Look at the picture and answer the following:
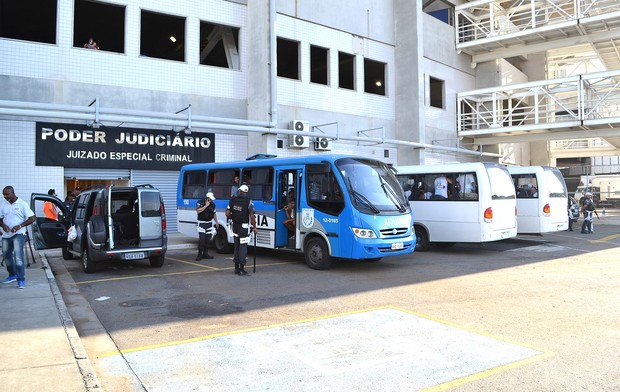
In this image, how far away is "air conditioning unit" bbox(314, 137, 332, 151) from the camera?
2050 centimetres

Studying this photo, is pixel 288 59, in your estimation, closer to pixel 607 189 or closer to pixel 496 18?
pixel 496 18

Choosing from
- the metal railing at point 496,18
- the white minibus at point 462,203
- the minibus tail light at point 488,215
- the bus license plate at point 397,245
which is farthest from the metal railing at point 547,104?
the bus license plate at point 397,245

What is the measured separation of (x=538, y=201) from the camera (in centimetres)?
1546

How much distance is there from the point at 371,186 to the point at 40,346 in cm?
714

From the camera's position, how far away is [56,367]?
464 cm

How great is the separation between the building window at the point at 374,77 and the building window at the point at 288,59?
161 inches

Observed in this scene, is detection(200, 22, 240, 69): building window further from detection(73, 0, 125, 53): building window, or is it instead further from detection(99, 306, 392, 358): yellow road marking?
detection(99, 306, 392, 358): yellow road marking

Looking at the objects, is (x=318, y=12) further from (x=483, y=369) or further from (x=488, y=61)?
(x=483, y=369)

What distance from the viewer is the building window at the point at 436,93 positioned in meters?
26.0

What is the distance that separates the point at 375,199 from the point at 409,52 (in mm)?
15053

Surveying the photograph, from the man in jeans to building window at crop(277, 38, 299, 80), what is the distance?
43.7ft

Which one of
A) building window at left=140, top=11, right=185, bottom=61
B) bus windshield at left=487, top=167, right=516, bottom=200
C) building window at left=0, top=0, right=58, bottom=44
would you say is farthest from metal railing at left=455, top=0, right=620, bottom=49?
building window at left=0, top=0, right=58, bottom=44

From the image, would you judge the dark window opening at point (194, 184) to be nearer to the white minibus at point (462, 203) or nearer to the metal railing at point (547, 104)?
the white minibus at point (462, 203)

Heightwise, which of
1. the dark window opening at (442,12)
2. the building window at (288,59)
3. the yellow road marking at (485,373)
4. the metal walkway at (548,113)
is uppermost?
the dark window opening at (442,12)
